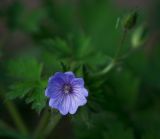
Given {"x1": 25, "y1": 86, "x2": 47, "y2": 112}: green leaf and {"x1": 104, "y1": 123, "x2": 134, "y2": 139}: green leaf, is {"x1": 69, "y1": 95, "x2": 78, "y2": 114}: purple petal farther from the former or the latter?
{"x1": 104, "y1": 123, "x2": 134, "y2": 139}: green leaf

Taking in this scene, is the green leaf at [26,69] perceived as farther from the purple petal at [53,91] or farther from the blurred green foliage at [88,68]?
the purple petal at [53,91]

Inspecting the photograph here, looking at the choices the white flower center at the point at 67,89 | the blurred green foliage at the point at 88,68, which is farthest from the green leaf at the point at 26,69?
the white flower center at the point at 67,89

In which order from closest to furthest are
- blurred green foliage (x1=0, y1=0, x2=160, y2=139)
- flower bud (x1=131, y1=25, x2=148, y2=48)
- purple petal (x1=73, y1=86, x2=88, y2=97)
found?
purple petal (x1=73, y1=86, x2=88, y2=97), blurred green foliage (x1=0, y1=0, x2=160, y2=139), flower bud (x1=131, y1=25, x2=148, y2=48)

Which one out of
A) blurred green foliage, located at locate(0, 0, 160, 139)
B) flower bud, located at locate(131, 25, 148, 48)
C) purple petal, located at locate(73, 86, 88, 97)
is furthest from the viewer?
flower bud, located at locate(131, 25, 148, 48)

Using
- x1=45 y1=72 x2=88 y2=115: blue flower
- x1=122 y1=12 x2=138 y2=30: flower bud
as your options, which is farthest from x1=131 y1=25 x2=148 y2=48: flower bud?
x1=45 y1=72 x2=88 y2=115: blue flower

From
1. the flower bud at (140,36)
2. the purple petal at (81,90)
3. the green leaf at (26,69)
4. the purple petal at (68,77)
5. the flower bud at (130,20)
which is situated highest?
the flower bud at (140,36)

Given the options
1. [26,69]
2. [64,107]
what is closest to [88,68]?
[26,69]

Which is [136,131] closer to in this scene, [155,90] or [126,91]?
[126,91]

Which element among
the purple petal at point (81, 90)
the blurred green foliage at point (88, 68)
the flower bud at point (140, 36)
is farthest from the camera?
the flower bud at point (140, 36)

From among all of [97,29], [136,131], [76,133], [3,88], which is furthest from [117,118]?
[97,29]

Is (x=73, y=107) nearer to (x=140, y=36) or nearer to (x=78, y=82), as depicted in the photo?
(x=78, y=82)
